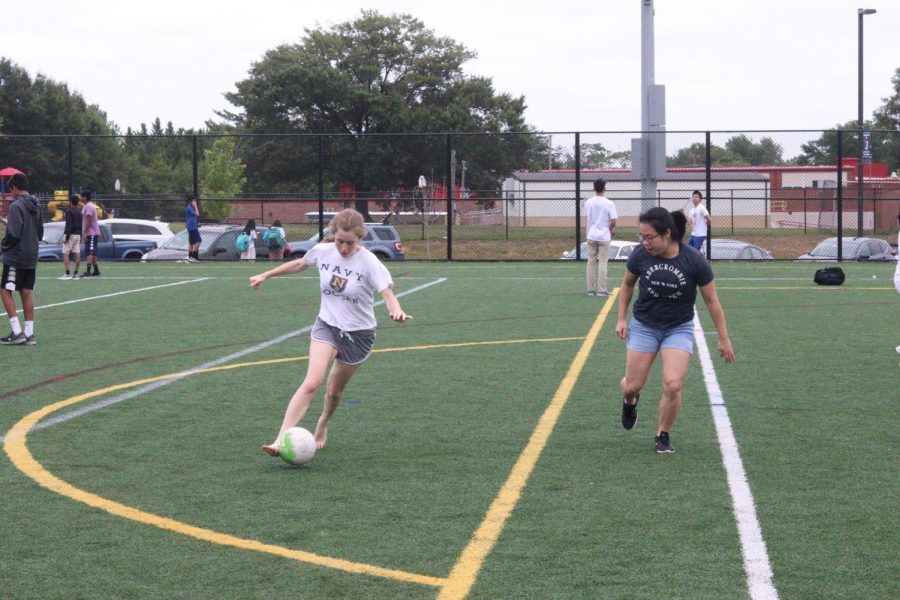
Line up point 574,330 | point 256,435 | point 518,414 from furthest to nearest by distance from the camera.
Result: point 574,330
point 518,414
point 256,435

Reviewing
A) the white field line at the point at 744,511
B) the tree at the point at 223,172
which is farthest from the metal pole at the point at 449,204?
the tree at the point at 223,172

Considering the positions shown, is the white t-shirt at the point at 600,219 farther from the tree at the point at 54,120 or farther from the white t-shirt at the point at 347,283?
the tree at the point at 54,120

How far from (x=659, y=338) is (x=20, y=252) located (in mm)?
8513

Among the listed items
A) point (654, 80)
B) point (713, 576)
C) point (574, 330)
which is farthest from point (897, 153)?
point (713, 576)

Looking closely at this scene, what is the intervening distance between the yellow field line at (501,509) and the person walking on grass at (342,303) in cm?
127

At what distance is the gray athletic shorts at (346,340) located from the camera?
310 inches

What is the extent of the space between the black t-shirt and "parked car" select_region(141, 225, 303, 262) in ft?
83.7

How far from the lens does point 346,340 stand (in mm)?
7875

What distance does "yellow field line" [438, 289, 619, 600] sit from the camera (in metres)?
5.29

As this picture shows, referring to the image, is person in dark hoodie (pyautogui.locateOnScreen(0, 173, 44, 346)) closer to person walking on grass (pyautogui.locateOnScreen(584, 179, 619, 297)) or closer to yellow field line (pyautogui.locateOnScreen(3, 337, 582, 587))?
yellow field line (pyautogui.locateOnScreen(3, 337, 582, 587))

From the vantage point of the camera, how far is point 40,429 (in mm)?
8898

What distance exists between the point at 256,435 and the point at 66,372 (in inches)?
153

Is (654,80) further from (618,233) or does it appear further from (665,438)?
(665,438)

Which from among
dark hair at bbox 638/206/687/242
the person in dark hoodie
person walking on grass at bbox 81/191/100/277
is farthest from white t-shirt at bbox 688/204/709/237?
dark hair at bbox 638/206/687/242
